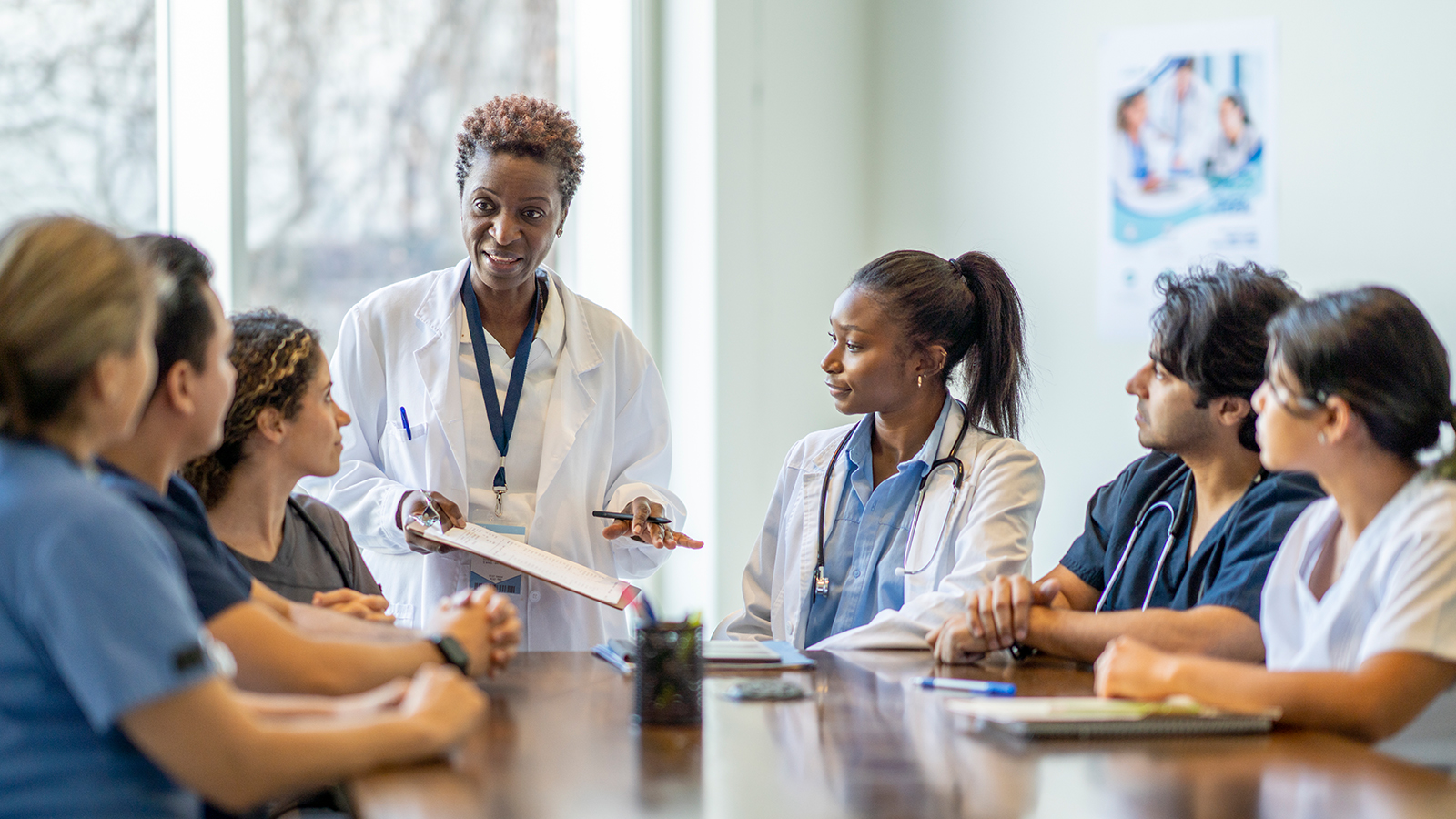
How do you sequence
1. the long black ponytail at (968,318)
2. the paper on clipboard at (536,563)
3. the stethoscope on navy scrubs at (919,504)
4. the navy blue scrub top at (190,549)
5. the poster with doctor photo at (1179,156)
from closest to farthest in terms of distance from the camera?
the navy blue scrub top at (190,549), the paper on clipboard at (536,563), the stethoscope on navy scrubs at (919,504), the long black ponytail at (968,318), the poster with doctor photo at (1179,156)

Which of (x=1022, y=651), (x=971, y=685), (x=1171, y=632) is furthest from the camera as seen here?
(x=1022, y=651)

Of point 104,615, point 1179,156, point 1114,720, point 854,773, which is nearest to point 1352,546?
point 1114,720

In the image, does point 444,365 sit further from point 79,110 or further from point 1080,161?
point 1080,161

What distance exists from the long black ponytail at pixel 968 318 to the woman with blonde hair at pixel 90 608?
71.4 inches

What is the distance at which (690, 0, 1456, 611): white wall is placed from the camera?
3.44m

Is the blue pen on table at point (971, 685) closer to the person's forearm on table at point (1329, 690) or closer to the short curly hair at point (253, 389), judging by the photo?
the person's forearm on table at point (1329, 690)

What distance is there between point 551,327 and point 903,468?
3.05 feet

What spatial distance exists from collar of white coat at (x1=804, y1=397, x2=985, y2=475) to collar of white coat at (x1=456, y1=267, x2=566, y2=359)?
68cm

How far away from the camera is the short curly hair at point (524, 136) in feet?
9.60

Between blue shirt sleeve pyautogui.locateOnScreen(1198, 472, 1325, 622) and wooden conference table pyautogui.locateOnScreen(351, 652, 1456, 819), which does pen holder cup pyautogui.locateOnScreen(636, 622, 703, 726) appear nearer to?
wooden conference table pyautogui.locateOnScreen(351, 652, 1456, 819)

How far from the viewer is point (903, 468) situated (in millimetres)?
2711

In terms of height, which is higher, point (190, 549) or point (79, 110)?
point (79, 110)

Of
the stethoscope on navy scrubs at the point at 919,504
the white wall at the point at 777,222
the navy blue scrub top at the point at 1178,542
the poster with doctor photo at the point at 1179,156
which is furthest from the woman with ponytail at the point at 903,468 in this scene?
the white wall at the point at 777,222

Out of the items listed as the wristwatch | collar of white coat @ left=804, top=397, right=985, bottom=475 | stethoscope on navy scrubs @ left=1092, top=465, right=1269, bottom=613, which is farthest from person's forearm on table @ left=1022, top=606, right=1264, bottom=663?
the wristwatch
